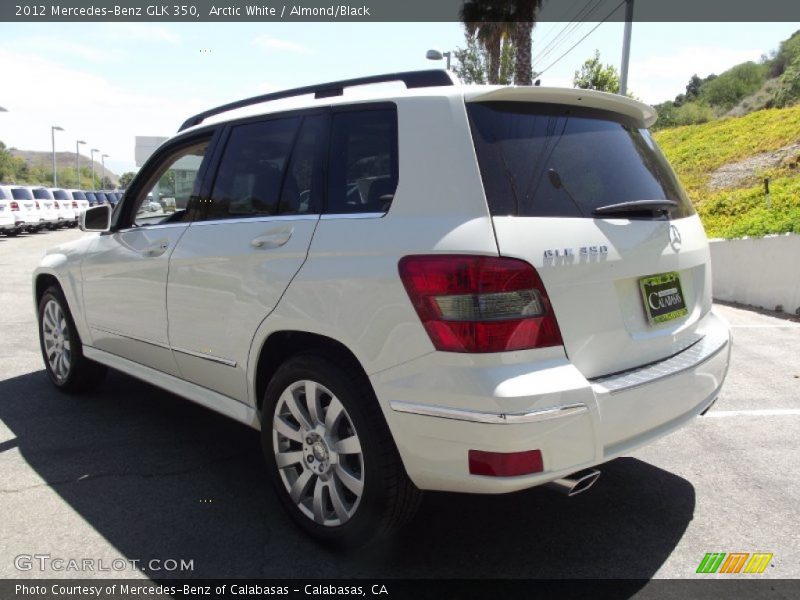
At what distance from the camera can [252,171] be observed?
3270 mm

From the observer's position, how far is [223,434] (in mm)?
4121

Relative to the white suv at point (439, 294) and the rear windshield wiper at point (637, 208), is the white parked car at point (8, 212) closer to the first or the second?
the white suv at point (439, 294)

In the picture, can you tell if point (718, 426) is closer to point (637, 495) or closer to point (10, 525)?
point (637, 495)

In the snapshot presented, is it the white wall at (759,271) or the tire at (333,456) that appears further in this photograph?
the white wall at (759,271)

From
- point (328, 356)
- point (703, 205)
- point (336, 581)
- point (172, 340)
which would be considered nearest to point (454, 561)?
point (336, 581)

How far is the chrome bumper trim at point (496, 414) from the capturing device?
83.6 inches

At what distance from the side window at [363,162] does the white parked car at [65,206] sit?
30447 mm

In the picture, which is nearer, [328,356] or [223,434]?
[328,356]

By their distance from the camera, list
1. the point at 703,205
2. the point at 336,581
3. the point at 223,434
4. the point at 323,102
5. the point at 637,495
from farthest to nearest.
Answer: the point at 703,205 < the point at 223,434 < the point at 637,495 < the point at 323,102 < the point at 336,581

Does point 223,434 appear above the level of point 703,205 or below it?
below

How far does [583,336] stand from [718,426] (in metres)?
2.44

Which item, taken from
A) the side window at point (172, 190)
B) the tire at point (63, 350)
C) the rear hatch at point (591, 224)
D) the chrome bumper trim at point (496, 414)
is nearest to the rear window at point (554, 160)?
the rear hatch at point (591, 224)

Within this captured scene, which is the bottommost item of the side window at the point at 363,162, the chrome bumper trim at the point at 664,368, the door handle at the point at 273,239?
the chrome bumper trim at the point at 664,368

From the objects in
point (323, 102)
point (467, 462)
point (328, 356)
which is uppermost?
point (323, 102)
